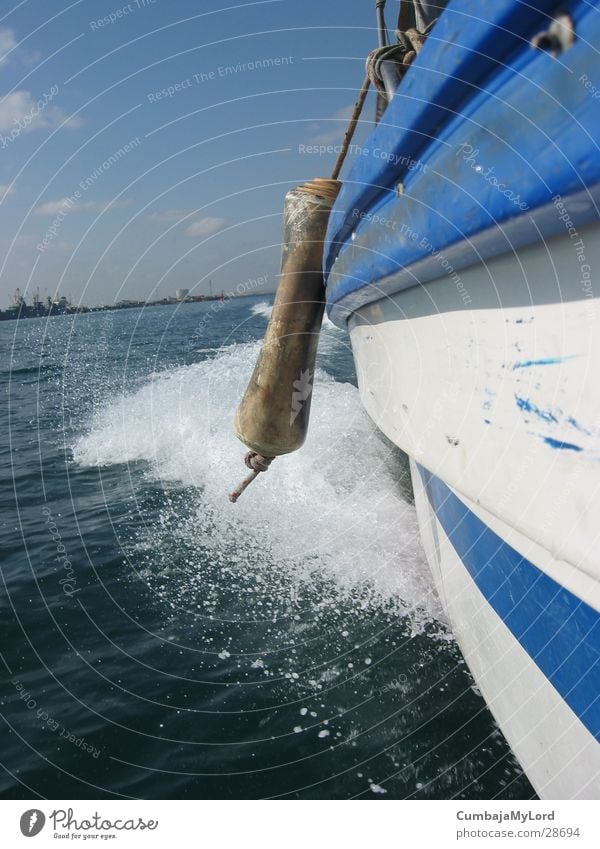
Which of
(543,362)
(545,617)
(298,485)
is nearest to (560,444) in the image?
(543,362)

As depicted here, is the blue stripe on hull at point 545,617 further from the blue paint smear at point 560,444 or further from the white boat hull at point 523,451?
the blue paint smear at point 560,444

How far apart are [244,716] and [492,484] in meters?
2.54

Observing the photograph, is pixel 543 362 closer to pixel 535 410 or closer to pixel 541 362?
pixel 541 362

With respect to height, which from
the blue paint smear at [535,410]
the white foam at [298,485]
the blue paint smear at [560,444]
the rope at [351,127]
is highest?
the rope at [351,127]

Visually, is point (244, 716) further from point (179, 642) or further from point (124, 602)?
point (124, 602)

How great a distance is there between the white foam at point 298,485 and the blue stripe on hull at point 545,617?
1.71 meters

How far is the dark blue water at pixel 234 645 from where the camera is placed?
2.98 meters

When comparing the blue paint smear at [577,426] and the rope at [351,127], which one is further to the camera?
the rope at [351,127]

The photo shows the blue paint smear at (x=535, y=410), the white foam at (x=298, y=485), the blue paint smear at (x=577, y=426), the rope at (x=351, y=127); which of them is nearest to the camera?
the blue paint smear at (x=577, y=426)

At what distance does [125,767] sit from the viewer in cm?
304

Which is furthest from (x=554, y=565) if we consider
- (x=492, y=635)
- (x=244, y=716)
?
(x=244, y=716)

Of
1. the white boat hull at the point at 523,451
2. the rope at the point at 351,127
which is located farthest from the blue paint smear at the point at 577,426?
the rope at the point at 351,127

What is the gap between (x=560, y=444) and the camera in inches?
51.9

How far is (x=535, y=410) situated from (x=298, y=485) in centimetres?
538
